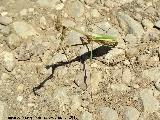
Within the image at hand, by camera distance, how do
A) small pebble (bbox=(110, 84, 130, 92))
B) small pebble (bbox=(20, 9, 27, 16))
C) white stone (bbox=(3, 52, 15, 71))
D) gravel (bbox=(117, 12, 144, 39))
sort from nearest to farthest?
small pebble (bbox=(110, 84, 130, 92)) < white stone (bbox=(3, 52, 15, 71)) < gravel (bbox=(117, 12, 144, 39)) < small pebble (bbox=(20, 9, 27, 16))

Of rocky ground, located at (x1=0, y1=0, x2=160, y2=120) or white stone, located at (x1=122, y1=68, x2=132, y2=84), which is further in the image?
white stone, located at (x1=122, y1=68, x2=132, y2=84)

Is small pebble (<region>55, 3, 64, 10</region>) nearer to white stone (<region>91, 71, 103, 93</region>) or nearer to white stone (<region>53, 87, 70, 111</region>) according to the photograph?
white stone (<region>91, 71, 103, 93</region>)

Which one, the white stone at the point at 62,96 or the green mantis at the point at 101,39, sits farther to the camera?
the green mantis at the point at 101,39

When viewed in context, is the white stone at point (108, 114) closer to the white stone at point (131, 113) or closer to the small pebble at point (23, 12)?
the white stone at point (131, 113)

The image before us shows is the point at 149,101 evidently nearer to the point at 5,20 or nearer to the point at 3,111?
the point at 3,111

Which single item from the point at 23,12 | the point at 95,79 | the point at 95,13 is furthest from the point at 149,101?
the point at 23,12

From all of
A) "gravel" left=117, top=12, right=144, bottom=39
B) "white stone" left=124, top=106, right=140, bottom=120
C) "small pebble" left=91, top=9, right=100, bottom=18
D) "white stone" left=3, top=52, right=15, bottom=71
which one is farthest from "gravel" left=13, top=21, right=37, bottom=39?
"white stone" left=124, top=106, right=140, bottom=120

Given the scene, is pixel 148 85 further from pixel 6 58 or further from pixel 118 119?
pixel 6 58

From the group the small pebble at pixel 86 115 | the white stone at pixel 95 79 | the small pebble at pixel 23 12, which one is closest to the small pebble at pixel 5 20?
the small pebble at pixel 23 12
